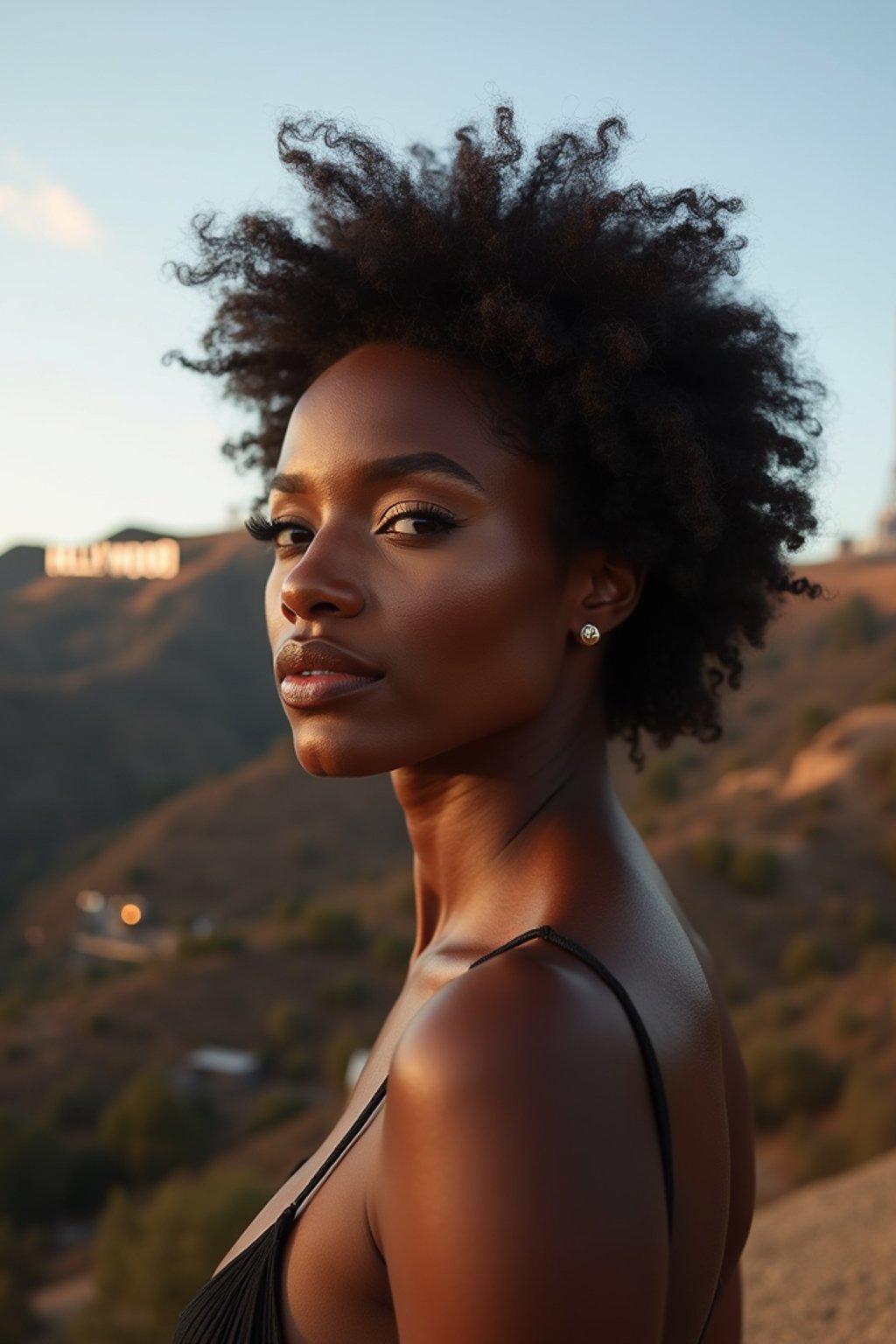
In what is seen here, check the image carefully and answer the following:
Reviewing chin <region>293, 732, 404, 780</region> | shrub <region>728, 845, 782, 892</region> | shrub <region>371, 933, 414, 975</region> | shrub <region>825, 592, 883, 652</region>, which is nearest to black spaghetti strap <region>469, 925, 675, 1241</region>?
chin <region>293, 732, 404, 780</region>

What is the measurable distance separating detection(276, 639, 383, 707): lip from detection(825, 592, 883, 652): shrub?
5678 cm

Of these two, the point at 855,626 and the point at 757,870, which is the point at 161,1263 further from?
the point at 855,626

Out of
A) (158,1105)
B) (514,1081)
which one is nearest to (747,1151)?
(514,1081)

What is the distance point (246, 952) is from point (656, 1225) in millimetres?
42081

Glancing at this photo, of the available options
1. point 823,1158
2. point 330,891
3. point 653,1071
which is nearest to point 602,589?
point 653,1071

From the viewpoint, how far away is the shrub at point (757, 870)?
3622 centimetres

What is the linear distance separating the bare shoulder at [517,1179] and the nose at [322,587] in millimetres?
711

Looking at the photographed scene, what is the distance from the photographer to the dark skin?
149cm

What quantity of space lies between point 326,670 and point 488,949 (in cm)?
52

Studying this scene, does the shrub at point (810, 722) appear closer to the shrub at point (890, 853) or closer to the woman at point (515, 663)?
the shrub at point (890, 853)

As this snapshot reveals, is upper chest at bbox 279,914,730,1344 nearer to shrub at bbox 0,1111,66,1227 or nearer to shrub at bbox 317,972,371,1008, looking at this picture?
shrub at bbox 0,1111,66,1227

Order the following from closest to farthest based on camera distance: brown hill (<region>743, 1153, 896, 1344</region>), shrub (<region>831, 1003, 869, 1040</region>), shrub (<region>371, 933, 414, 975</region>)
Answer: brown hill (<region>743, 1153, 896, 1344</region>)
shrub (<region>831, 1003, 869, 1040</region>)
shrub (<region>371, 933, 414, 975</region>)

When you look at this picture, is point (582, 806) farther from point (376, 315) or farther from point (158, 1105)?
point (158, 1105)

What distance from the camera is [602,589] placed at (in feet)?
7.79
